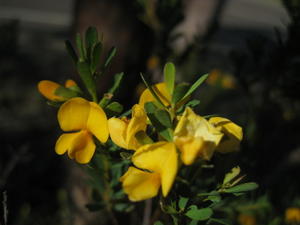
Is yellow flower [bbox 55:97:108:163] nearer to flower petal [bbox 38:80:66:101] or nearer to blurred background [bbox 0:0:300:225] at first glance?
flower petal [bbox 38:80:66:101]

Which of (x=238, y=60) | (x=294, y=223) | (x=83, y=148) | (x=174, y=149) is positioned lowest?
(x=294, y=223)

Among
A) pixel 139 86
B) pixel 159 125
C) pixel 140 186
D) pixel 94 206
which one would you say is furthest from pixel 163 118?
pixel 139 86

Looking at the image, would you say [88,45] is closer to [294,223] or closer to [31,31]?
[294,223]

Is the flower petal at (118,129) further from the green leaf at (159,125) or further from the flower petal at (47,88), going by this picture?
the flower petal at (47,88)

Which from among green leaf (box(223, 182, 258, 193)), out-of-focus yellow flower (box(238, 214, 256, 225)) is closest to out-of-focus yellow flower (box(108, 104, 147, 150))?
green leaf (box(223, 182, 258, 193))

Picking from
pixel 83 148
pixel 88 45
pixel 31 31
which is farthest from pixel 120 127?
pixel 31 31

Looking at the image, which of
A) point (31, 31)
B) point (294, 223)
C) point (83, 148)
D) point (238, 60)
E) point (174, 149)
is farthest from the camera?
point (31, 31)

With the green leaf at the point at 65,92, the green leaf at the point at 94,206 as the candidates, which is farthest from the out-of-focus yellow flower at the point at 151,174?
the green leaf at the point at 94,206
